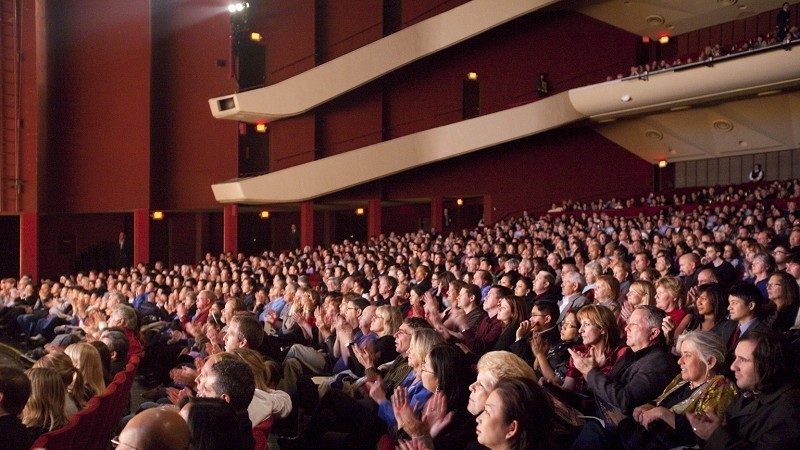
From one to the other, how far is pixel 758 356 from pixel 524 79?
43.9 feet

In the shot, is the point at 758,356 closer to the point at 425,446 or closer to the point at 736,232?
the point at 425,446

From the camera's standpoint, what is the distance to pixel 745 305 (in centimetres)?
347

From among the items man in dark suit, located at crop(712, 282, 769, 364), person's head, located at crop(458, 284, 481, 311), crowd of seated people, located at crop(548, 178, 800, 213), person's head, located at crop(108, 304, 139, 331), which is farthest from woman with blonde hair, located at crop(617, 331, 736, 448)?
crowd of seated people, located at crop(548, 178, 800, 213)

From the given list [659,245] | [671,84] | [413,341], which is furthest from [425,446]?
[671,84]

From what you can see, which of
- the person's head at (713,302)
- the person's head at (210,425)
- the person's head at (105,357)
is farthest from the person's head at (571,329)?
the person's head at (105,357)

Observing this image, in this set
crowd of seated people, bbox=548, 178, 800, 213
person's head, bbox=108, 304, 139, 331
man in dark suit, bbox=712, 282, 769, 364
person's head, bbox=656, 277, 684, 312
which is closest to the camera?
man in dark suit, bbox=712, 282, 769, 364

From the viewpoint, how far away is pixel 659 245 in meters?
6.97

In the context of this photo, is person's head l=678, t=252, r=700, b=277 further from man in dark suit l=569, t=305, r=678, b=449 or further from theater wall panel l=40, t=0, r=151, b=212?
theater wall panel l=40, t=0, r=151, b=212

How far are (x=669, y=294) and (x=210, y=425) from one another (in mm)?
2725

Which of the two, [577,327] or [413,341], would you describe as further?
[577,327]

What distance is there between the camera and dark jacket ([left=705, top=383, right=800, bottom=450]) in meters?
2.21

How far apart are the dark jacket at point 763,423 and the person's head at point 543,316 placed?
1.44 meters

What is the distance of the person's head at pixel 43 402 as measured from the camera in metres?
2.92

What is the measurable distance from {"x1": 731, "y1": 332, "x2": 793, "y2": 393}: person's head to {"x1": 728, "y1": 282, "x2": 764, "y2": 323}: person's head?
1068 millimetres
